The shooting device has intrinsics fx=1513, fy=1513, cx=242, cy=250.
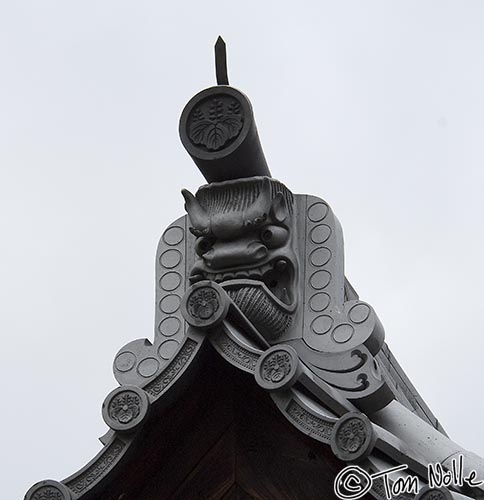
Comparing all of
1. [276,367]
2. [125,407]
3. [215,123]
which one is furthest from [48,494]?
[215,123]

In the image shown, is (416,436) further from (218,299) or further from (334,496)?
(218,299)

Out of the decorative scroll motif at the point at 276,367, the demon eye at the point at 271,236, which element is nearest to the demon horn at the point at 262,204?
the demon eye at the point at 271,236

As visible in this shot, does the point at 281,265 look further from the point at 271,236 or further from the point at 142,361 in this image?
the point at 142,361

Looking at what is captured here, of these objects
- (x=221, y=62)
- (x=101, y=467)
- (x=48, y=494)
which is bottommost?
(x=48, y=494)

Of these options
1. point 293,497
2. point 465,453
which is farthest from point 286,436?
point 465,453

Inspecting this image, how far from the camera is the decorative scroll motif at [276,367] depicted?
6609 millimetres

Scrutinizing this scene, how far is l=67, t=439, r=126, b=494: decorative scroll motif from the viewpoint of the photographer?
6770 mm

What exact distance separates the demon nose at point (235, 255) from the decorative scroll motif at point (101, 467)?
144 cm

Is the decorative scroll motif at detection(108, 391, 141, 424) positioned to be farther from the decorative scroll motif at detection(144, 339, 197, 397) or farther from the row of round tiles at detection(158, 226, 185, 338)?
the row of round tiles at detection(158, 226, 185, 338)

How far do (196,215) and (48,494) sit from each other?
1.94 metres

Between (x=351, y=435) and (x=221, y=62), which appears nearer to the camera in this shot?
(x=351, y=435)

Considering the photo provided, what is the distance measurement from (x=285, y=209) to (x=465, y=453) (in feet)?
5.21

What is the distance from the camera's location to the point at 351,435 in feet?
21.1

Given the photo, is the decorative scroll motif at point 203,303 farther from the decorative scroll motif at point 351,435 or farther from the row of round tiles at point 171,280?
the row of round tiles at point 171,280
